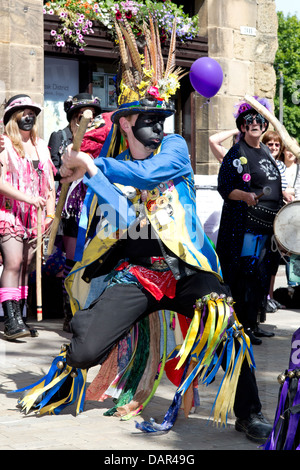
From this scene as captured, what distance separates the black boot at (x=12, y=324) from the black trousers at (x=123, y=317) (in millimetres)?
2622

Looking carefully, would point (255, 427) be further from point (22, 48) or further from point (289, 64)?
point (289, 64)

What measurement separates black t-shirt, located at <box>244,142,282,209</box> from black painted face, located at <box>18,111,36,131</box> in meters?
1.92

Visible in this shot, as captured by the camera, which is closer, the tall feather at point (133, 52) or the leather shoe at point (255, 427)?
the leather shoe at point (255, 427)

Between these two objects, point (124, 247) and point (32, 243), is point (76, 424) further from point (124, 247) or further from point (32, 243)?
point (32, 243)

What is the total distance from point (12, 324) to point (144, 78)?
3.14 m

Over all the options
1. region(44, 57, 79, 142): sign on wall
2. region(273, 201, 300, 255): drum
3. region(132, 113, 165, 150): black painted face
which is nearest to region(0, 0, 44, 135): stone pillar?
region(44, 57, 79, 142): sign on wall

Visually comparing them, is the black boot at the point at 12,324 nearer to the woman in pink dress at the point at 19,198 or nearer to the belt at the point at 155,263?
the woman in pink dress at the point at 19,198

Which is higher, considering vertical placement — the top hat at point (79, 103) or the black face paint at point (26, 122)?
the top hat at point (79, 103)

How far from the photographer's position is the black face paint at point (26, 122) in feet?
23.6

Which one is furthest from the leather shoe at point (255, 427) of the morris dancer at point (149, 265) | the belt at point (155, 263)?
the belt at point (155, 263)

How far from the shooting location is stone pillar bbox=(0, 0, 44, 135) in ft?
33.0
